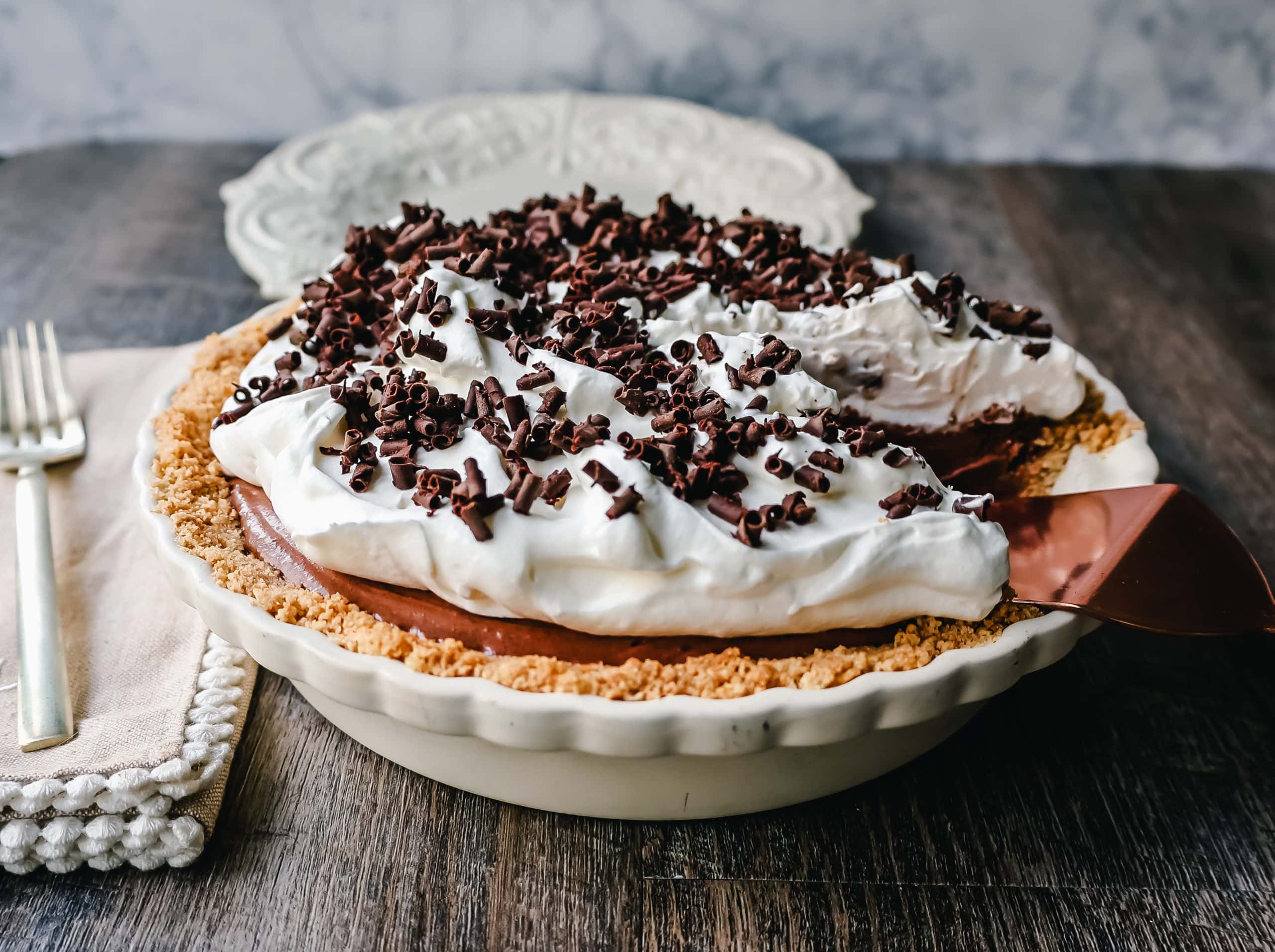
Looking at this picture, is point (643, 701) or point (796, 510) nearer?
point (643, 701)

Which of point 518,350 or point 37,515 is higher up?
point 518,350

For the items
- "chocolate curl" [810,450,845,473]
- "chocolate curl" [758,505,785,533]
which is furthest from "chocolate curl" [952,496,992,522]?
"chocolate curl" [758,505,785,533]

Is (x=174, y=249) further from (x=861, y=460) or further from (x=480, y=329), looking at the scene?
(x=861, y=460)

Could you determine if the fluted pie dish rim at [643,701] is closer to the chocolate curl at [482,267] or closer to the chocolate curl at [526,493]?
the chocolate curl at [526,493]

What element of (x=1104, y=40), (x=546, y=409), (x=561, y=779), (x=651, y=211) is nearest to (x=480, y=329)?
(x=546, y=409)

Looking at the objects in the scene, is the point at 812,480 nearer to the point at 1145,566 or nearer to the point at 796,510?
the point at 796,510

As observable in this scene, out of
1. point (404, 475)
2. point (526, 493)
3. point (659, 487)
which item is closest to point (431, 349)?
point (404, 475)

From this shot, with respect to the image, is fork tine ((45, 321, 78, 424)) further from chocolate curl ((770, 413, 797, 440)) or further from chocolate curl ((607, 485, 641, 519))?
chocolate curl ((770, 413, 797, 440))

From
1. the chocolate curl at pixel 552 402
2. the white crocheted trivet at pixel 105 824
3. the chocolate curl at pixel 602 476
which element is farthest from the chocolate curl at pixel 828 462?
the white crocheted trivet at pixel 105 824
